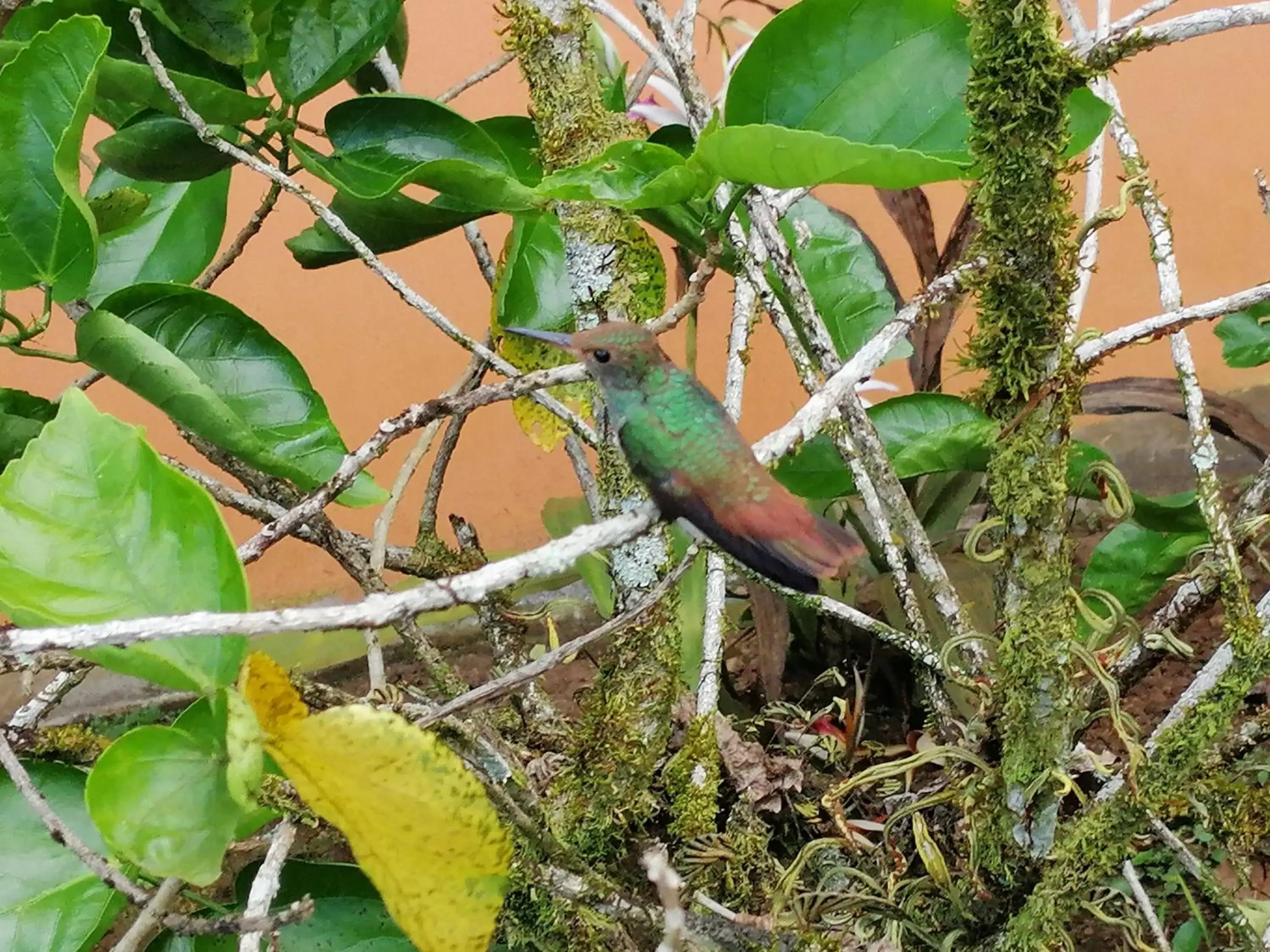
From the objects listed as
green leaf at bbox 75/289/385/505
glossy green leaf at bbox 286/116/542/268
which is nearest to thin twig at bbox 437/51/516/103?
glossy green leaf at bbox 286/116/542/268

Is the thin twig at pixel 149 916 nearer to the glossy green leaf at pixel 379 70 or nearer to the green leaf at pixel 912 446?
the green leaf at pixel 912 446

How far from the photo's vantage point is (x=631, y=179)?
1.29 ft

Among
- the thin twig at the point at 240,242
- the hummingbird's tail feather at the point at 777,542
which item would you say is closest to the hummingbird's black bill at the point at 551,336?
the hummingbird's tail feather at the point at 777,542

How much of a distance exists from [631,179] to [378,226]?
0.24 metres

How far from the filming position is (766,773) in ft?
2.08

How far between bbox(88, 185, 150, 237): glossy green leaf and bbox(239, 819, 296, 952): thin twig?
0.37 meters

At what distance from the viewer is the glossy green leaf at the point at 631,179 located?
0.38m

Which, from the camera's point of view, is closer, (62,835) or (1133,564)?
(62,835)

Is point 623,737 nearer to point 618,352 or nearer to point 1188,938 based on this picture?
point 618,352

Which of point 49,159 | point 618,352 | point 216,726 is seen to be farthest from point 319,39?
point 216,726

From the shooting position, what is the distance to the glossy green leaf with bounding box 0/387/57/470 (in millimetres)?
517

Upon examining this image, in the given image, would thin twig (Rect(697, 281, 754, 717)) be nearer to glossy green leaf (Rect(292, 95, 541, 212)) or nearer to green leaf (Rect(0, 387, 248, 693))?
glossy green leaf (Rect(292, 95, 541, 212))

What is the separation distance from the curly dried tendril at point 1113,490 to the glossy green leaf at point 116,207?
564mm

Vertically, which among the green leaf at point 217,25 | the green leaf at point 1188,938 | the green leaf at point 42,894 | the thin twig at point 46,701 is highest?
the green leaf at point 217,25
